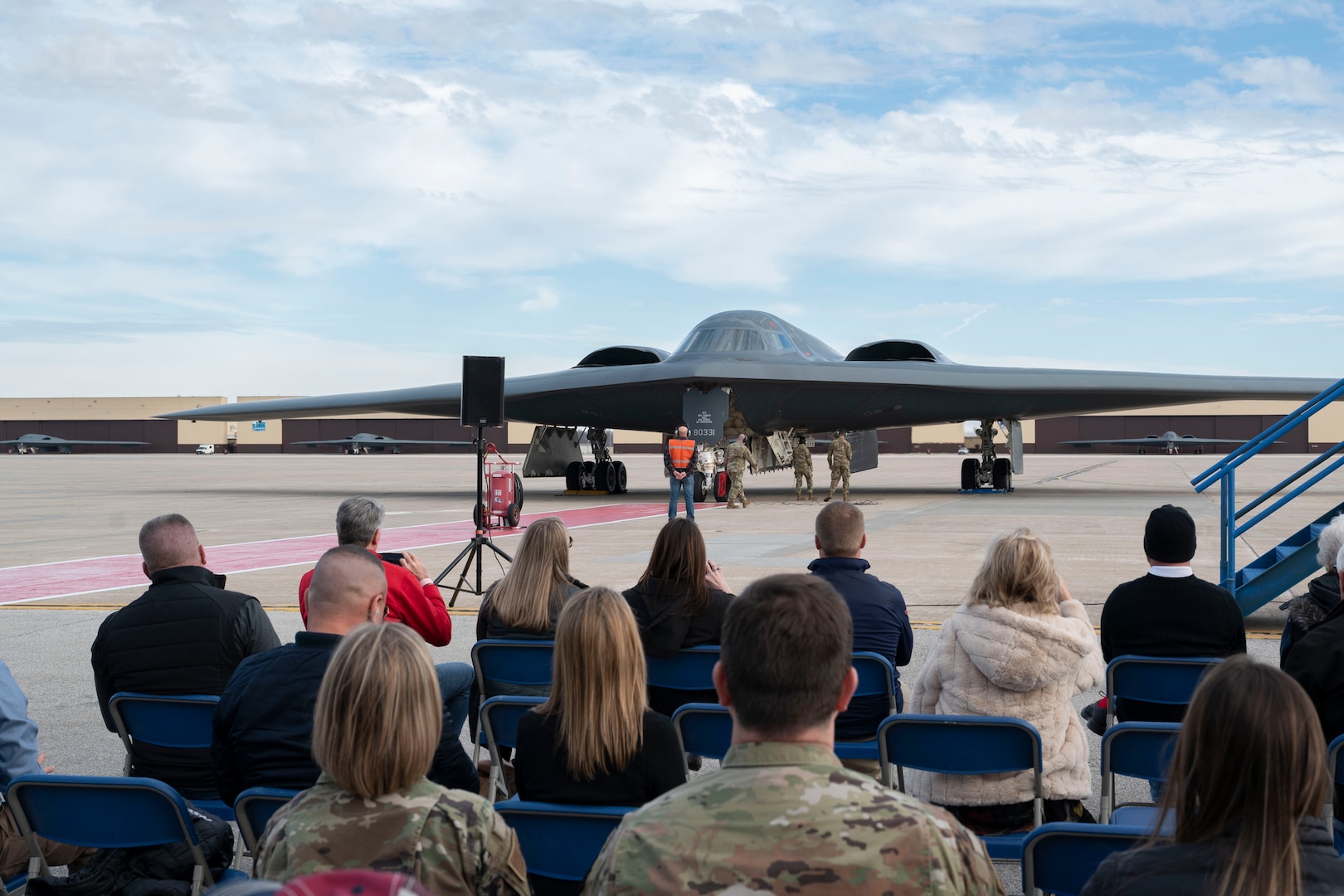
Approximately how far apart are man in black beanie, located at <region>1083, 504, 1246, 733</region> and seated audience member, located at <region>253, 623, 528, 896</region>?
10.2 feet

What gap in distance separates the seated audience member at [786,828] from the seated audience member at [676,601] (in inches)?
112

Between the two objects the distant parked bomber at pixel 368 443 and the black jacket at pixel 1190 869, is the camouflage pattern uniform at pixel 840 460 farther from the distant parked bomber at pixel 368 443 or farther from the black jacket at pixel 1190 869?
the distant parked bomber at pixel 368 443

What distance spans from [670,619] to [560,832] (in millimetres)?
1985

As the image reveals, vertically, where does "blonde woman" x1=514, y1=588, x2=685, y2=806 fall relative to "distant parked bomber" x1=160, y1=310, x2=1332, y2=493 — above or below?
below

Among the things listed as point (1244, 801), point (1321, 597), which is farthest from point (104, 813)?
point (1321, 597)

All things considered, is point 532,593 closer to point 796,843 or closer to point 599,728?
point 599,728

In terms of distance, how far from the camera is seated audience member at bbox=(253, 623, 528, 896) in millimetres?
2383

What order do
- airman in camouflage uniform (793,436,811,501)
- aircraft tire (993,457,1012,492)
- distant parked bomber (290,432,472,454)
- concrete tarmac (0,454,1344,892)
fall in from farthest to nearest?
1. distant parked bomber (290,432,472,454)
2. aircraft tire (993,457,1012,492)
3. airman in camouflage uniform (793,436,811,501)
4. concrete tarmac (0,454,1344,892)

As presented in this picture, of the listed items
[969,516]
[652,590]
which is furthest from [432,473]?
[652,590]

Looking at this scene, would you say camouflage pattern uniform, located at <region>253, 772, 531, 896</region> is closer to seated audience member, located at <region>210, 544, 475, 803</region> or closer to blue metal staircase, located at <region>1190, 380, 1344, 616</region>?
seated audience member, located at <region>210, 544, 475, 803</region>

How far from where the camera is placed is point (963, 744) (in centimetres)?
360

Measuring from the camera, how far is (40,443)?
86.1 meters

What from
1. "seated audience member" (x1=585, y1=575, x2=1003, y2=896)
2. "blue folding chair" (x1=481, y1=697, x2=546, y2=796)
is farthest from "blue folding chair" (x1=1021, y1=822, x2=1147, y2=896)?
"blue folding chair" (x1=481, y1=697, x2=546, y2=796)

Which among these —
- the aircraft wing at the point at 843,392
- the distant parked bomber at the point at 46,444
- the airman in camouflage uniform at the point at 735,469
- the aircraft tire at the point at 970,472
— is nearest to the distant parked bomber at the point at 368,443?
the distant parked bomber at the point at 46,444
